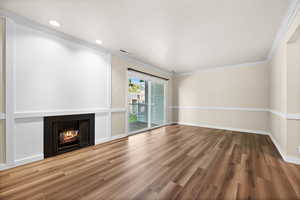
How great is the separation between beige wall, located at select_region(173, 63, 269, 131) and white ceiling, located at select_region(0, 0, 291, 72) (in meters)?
1.26

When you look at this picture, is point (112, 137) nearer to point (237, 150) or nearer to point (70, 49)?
point (70, 49)

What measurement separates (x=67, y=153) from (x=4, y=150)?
0.94 meters

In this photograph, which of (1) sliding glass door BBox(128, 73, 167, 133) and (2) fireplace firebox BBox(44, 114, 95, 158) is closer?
(2) fireplace firebox BBox(44, 114, 95, 158)

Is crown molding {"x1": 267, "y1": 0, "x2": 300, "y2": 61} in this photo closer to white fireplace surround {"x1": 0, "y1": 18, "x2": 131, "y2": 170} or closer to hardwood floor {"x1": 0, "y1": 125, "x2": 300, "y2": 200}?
hardwood floor {"x1": 0, "y1": 125, "x2": 300, "y2": 200}

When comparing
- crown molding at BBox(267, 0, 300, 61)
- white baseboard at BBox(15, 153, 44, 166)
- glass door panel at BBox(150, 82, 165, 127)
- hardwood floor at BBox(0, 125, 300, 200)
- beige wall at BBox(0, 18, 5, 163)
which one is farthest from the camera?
glass door panel at BBox(150, 82, 165, 127)

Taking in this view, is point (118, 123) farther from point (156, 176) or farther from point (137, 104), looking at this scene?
point (156, 176)

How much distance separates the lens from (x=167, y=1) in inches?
67.3

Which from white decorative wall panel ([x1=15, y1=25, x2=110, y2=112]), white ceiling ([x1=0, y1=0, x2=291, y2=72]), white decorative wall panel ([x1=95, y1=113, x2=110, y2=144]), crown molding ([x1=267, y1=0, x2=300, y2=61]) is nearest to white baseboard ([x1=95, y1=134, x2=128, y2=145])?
white decorative wall panel ([x1=95, y1=113, x2=110, y2=144])

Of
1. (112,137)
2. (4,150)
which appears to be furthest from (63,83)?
(112,137)

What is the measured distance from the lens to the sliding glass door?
425cm

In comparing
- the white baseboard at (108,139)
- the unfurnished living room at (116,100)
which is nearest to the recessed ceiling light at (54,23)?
the unfurnished living room at (116,100)

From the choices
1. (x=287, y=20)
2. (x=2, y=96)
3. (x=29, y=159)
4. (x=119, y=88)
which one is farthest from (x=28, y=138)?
(x=287, y=20)

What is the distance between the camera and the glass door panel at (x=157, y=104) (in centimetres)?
507

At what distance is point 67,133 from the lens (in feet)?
9.09
